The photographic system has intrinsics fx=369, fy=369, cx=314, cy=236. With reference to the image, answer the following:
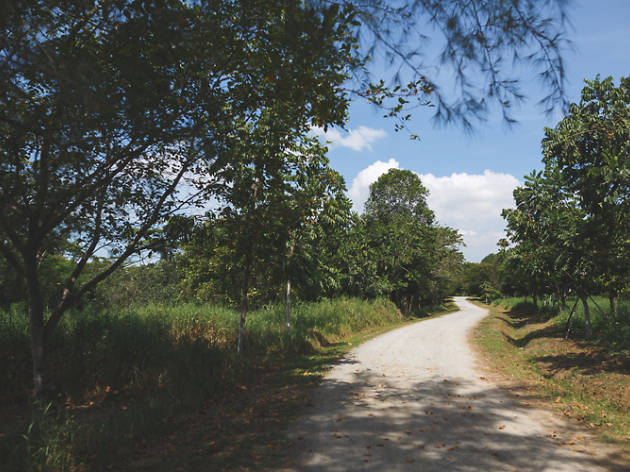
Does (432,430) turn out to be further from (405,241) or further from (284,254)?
(405,241)

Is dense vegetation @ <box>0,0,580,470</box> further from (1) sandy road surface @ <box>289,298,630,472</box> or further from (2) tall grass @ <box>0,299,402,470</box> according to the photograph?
(1) sandy road surface @ <box>289,298,630,472</box>

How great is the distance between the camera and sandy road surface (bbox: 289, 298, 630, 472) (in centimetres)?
426

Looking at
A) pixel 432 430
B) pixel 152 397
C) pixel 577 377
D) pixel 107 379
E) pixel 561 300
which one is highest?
pixel 561 300

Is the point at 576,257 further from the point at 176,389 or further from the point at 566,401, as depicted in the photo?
the point at 176,389

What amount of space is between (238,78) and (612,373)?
9.89 m

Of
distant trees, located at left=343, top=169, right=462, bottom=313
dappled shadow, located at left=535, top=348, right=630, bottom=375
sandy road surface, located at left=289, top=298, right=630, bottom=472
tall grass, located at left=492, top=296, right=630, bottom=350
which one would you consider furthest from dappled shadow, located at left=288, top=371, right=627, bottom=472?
distant trees, located at left=343, top=169, right=462, bottom=313

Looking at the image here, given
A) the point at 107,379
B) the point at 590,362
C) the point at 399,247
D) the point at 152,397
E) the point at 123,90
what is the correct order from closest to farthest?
the point at 123,90, the point at 152,397, the point at 107,379, the point at 590,362, the point at 399,247

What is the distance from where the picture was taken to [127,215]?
6.87m

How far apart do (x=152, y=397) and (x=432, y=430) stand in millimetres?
4561

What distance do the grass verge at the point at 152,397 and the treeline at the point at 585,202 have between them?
6.88 m

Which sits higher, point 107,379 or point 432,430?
point 107,379

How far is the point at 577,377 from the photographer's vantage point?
846 centimetres

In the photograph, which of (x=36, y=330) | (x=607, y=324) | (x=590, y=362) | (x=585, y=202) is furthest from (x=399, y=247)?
(x=36, y=330)

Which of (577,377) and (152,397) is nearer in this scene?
(152,397)
